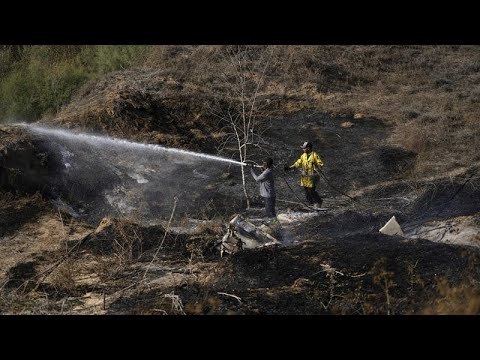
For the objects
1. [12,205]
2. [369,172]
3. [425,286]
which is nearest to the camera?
[425,286]

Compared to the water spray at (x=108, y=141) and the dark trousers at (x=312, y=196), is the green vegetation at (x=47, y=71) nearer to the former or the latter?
the water spray at (x=108, y=141)

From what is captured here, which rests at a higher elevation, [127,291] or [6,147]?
[6,147]

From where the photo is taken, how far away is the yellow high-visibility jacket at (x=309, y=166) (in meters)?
9.68

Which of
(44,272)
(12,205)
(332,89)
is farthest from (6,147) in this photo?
(332,89)

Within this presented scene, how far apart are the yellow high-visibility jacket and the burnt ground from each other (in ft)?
1.94

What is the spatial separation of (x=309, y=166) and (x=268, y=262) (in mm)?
2505

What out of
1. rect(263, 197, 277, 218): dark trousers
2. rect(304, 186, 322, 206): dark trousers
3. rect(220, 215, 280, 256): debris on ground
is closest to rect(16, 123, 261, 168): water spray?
rect(304, 186, 322, 206): dark trousers

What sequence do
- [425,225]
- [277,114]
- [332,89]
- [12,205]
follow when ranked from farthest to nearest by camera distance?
[332,89]
[277,114]
[12,205]
[425,225]

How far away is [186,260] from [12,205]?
3.49 meters

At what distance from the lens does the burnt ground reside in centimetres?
674

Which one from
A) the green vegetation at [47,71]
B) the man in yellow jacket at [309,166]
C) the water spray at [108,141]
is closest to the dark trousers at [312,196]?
the man in yellow jacket at [309,166]

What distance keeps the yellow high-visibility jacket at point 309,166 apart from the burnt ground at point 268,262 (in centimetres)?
59

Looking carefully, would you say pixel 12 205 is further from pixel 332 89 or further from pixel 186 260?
pixel 332 89

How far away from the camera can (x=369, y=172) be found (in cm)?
1202
